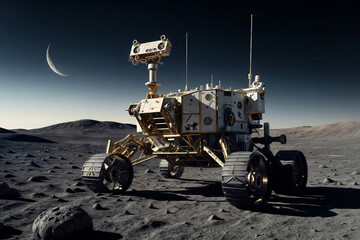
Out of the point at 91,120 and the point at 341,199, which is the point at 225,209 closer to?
the point at 341,199

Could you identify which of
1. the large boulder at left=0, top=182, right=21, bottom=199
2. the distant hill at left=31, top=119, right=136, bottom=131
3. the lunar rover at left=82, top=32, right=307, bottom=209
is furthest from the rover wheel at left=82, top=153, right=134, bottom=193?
the distant hill at left=31, top=119, right=136, bottom=131

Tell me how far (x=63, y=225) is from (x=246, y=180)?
378 cm

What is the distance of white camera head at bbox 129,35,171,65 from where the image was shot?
356 inches

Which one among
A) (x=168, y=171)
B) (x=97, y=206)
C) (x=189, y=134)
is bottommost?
(x=97, y=206)

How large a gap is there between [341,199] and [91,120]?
244 ft

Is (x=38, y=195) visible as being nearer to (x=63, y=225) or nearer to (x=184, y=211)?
(x=63, y=225)

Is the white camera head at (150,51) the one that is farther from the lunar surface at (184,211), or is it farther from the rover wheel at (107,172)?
the lunar surface at (184,211)

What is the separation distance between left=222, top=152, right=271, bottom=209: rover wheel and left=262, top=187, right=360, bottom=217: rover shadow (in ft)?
1.34

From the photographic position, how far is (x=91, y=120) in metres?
76.6

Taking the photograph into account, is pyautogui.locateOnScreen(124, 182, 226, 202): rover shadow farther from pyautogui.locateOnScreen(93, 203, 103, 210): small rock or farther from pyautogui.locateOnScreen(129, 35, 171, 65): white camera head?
pyautogui.locateOnScreen(129, 35, 171, 65): white camera head

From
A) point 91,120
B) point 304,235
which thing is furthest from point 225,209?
point 91,120

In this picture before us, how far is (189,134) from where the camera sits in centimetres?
866

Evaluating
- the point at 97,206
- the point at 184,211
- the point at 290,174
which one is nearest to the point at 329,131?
the point at 290,174

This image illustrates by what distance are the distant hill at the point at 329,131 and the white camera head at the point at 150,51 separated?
4117 cm
